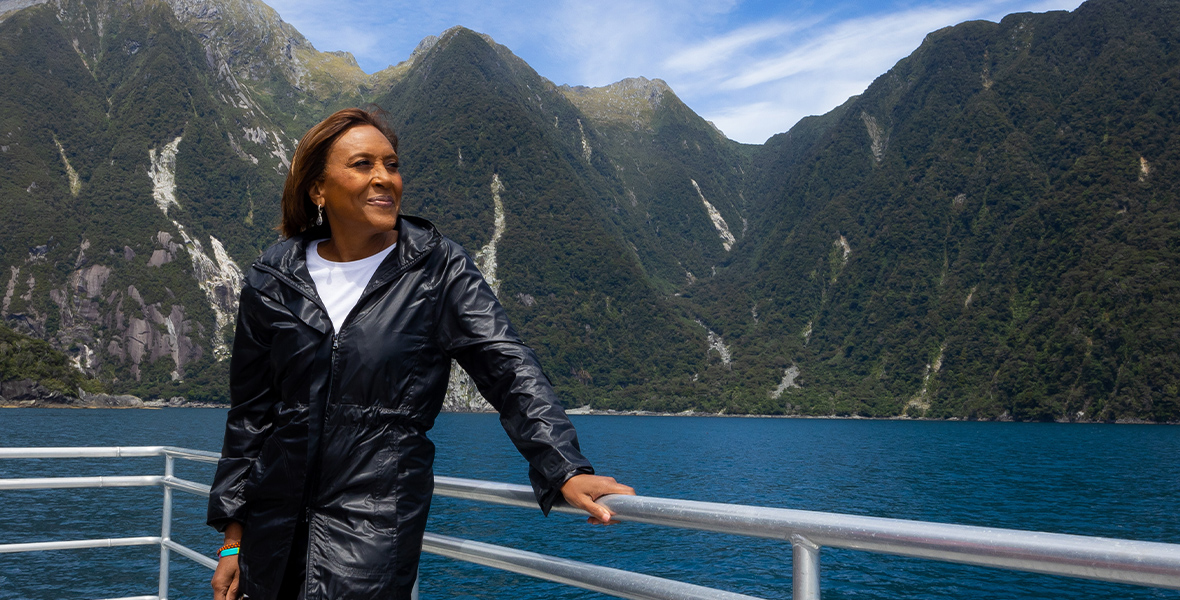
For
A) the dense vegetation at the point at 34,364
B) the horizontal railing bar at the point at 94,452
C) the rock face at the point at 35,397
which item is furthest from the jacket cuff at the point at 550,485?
the rock face at the point at 35,397

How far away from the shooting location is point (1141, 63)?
176m

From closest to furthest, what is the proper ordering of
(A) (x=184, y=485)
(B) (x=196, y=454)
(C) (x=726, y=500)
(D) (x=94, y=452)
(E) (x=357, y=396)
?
(E) (x=357, y=396) → (B) (x=196, y=454) → (A) (x=184, y=485) → (D) (x=94, y=452) → (C) (x=726, y=500)

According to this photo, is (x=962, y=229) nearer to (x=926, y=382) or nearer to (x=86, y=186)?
(x=926, y=382)

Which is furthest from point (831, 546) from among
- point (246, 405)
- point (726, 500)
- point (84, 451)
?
point (726, 500)

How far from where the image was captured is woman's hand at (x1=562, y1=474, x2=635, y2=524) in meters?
1.57

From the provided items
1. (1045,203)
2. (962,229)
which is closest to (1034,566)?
(1045,203)

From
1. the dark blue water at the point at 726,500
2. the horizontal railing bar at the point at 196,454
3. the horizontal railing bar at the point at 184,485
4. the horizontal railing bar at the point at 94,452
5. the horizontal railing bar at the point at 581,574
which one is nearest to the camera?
the horizontal railing bar at the point at 581,574

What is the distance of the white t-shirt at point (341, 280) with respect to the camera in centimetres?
187

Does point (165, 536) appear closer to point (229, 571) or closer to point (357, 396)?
point (229, 571)

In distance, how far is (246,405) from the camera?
78.2 inches

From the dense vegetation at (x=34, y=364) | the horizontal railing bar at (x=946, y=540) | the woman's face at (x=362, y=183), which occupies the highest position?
the woman's face at (x=362, y=183)

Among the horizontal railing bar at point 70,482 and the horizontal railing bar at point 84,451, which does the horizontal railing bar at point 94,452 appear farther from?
the horizontal railing bar at point 70,482

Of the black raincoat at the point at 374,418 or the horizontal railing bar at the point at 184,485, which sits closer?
the black raincoat at the point at 374,418

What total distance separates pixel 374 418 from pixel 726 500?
42.4 metres
